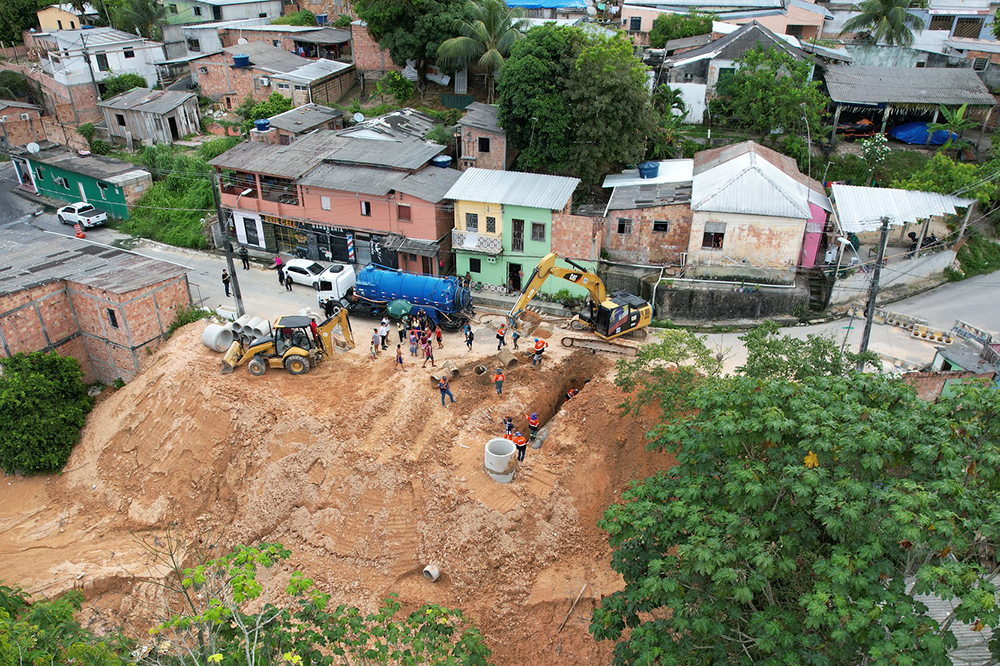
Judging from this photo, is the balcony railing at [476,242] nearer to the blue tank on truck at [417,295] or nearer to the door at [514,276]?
the door at [514,276]

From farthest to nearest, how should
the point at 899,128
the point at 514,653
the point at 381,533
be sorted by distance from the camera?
the point at 899,128 → the point at 381,533 → the point at 514,653

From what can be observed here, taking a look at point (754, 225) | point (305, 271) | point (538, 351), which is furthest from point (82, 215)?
point (754, 225)

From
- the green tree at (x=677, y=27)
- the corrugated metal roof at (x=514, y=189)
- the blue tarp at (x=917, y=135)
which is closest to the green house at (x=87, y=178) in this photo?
the corrugated metal roof at (x=514, y=189)

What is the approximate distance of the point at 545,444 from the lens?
82.9 feet

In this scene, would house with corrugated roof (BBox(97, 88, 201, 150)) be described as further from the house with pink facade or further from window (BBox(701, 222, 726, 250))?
window (BBox(701, 222, 726, 250))

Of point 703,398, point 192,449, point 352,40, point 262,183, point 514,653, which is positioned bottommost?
point 514,653

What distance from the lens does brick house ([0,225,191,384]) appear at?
2922 cm

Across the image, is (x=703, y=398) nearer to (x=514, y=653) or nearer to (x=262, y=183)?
(x=514, y=653)

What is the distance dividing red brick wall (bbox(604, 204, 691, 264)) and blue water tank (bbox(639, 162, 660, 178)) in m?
5.12

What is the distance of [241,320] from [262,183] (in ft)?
45.3

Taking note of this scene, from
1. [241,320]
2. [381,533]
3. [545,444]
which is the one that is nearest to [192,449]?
[241,320]

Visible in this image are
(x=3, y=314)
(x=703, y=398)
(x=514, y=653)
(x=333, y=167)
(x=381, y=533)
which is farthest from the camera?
(x=333, y=167)

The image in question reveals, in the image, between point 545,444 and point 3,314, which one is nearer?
point 545,444

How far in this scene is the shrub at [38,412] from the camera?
87.7 feet
